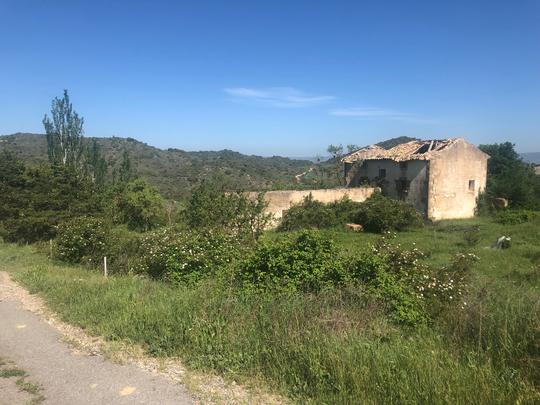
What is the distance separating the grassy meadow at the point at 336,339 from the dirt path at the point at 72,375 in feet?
1.61

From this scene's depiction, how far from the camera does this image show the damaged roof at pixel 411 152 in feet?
91.3

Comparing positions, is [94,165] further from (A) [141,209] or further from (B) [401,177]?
(B) [401,177]

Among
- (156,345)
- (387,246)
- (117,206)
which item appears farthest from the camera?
(117,206)

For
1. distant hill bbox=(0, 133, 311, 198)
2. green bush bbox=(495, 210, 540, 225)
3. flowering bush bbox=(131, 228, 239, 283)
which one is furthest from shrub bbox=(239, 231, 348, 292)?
distant hill bbox=(0, 133, 311, 198)

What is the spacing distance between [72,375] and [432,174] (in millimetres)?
25606

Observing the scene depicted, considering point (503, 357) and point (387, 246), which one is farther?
point (387, 246)

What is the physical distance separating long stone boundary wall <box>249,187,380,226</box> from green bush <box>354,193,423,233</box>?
10.3 ft

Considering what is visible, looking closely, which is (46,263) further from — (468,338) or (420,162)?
(420,162)

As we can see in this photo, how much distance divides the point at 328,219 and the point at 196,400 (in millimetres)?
21015

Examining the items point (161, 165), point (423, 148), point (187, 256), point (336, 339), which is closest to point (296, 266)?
point (336, 339)

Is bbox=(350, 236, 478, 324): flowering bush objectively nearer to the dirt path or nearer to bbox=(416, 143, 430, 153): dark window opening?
the dirt path

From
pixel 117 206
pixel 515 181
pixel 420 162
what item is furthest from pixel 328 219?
pixel 515 181

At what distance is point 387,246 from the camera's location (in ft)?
26.5

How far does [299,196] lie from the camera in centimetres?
2595
